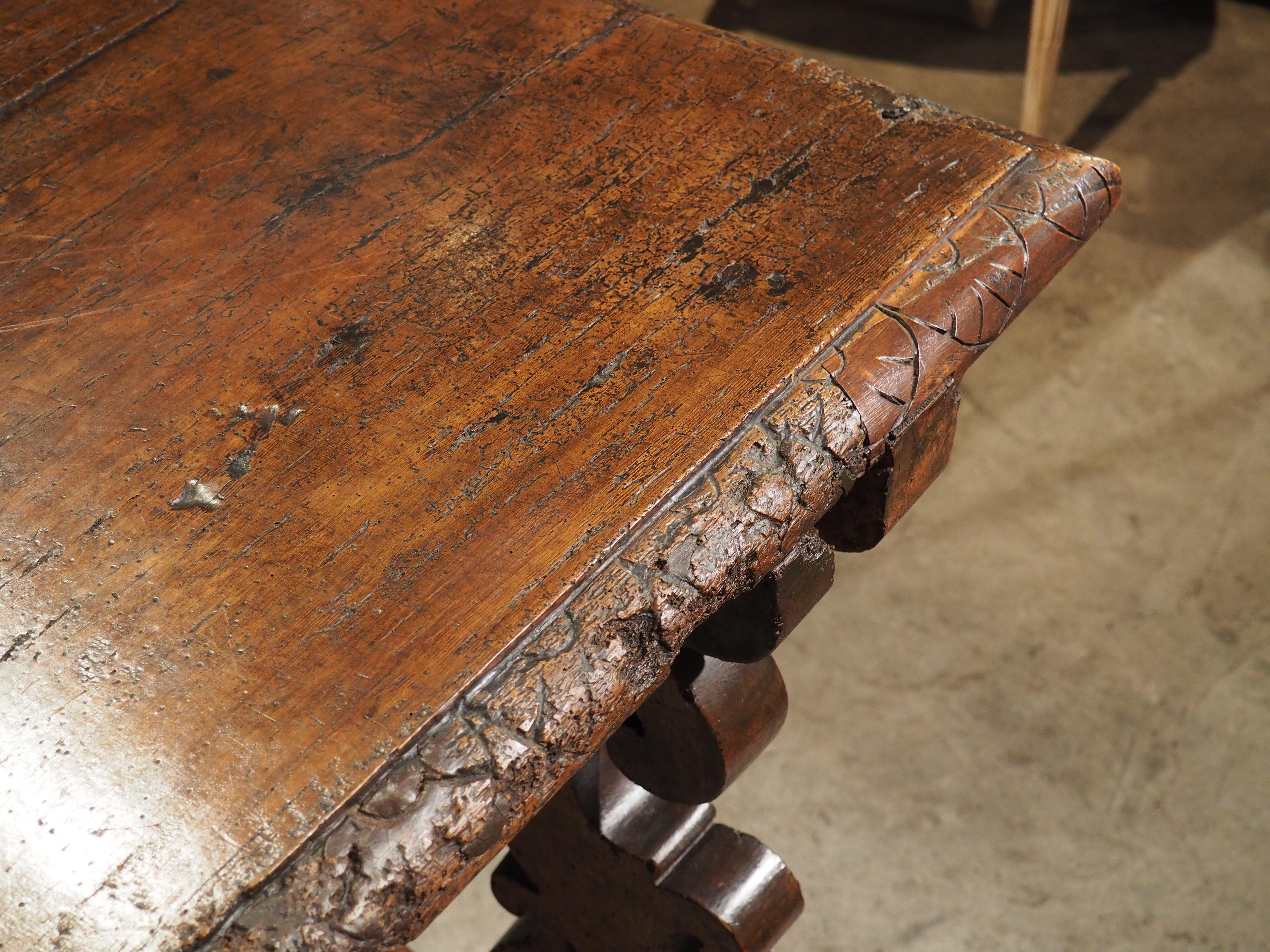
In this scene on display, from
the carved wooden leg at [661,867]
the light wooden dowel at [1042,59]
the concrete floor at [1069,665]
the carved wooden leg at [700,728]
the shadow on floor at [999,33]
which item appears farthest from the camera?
the shadow on floor at [999,33]

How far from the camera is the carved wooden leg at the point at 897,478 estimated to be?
2.16 feet

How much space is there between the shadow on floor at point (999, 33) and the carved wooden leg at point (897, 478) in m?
2.00

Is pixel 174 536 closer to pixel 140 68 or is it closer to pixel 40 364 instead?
pixel 40 364

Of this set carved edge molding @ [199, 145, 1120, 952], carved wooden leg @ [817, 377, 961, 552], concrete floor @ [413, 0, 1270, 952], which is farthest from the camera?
concrete floor @ [413, 0, 1270, 952]

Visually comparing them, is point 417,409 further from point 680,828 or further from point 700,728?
point 680,828

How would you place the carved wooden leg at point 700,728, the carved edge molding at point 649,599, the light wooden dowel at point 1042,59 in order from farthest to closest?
1. the light wooden dowel at point 1042,59
2. the carved wooden leg at point 700,728
3. the carved edge molding at point 649,599

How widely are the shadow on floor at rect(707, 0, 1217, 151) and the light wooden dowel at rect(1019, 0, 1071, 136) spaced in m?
0.31

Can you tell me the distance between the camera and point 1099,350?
2.02 meters

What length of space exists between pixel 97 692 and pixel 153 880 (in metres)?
0.09

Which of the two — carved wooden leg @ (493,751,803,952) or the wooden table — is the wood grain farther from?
carved wooden leg @ (493,751,803,952)

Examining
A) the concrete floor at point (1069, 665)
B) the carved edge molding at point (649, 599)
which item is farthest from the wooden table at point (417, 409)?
the concrete floor at point (1069, 665)

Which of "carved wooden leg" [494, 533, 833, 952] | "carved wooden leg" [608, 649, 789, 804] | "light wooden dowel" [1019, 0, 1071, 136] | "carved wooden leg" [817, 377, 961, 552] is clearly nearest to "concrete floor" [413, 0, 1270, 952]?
"light wooden dowel" [1019, 0, 1071, 136]

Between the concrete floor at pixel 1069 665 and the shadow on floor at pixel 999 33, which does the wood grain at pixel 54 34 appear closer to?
the concrete floor at pixel 1069 665

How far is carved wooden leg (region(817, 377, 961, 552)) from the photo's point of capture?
66 cm
